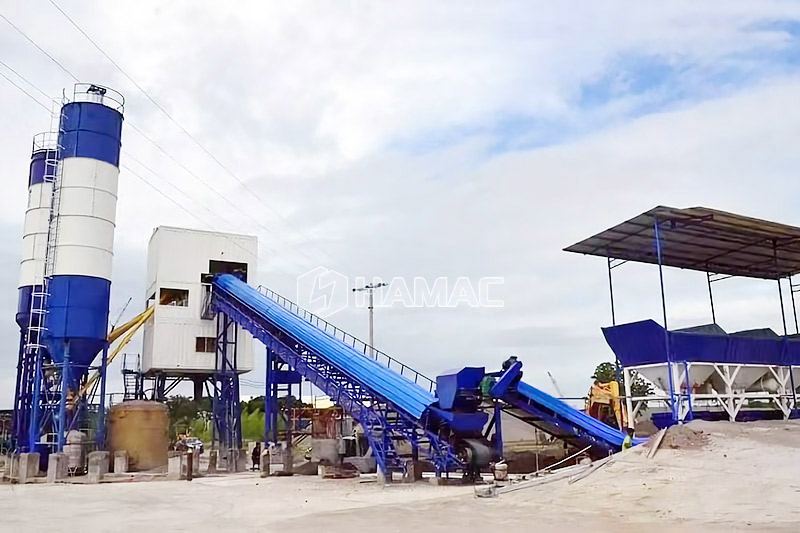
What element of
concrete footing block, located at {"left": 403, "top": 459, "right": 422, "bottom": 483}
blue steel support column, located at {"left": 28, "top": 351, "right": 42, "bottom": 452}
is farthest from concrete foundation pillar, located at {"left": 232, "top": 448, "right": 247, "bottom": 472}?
concrete footing block, located at {"left": 403, "top": 459, "right": 422, "bottom": 483}

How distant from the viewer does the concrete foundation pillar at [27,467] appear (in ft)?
88.2

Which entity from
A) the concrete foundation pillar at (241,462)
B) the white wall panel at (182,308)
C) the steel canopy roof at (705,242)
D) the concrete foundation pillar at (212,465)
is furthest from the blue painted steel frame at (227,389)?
the steel canopy roof at (705,242)

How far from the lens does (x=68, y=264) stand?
30234 millimetres

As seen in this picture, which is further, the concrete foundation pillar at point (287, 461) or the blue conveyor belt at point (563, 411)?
the concrete foundation pillar at point (287, 461)

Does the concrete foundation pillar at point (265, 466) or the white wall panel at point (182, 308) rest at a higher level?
the white wall panel at point (182, 308)

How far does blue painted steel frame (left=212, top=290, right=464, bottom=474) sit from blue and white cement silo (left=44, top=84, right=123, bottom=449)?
7.94m

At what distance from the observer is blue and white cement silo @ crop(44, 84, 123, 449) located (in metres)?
29.7

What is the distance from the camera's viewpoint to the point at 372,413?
23000mm

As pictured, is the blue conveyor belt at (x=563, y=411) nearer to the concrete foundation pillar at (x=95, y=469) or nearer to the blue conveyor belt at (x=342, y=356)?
the blue conveyor belt at (x=342, y=356)

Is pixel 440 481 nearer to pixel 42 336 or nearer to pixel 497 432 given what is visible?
pixel 497 432

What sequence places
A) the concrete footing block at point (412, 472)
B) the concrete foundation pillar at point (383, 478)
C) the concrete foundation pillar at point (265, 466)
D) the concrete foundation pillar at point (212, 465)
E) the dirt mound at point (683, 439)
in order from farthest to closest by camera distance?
the concrete foundation pillar at point (212, 465)
the concrete foundation pillar at point (265, 466)
the concrete footing block at point (412, 472)
the concrete foundation pillar at point (383, 478)
the dirt mound at point (683, 439)

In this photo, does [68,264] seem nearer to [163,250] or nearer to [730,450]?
[163,250]

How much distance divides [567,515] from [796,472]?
14.9 feet

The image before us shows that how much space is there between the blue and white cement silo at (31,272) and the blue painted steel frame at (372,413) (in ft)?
34.6
